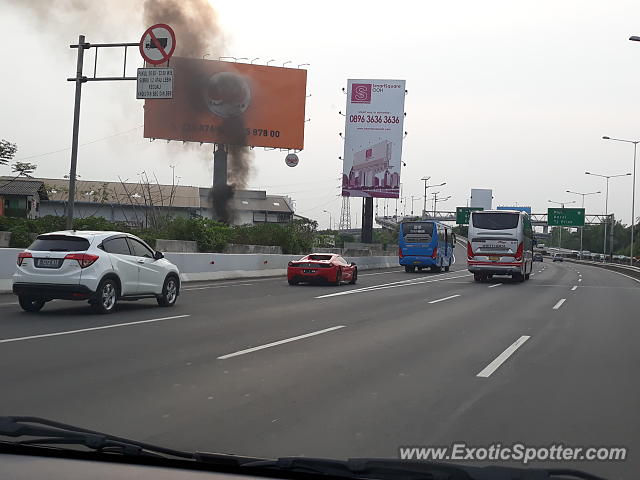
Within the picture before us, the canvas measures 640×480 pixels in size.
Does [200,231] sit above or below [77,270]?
above

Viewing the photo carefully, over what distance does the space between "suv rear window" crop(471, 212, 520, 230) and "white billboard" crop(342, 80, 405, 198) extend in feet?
63.0

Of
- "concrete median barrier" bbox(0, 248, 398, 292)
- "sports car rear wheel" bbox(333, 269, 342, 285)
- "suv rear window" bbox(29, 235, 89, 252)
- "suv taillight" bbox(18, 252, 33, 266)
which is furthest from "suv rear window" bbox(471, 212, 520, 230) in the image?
"suv taillight" bbox(18, 252, 33, 266)

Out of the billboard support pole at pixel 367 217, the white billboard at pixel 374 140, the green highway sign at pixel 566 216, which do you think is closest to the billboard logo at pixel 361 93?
the white billboard at pixel 374 140

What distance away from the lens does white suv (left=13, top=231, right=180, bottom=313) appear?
13.2 metres

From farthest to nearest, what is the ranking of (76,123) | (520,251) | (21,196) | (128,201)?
(128,201) → (21,196) → (520,251) → (76,123)

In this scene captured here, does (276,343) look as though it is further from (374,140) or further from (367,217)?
(367,217)

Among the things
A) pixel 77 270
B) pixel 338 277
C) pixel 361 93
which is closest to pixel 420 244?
pixel 361 93

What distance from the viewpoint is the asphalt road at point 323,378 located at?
586 cm

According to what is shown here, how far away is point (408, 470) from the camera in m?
3.64

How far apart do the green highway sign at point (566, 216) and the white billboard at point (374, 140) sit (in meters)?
35.2

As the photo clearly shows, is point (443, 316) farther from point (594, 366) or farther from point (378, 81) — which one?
point (378, 81)

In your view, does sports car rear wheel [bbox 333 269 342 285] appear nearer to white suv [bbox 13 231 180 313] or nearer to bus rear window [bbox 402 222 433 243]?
white suv [bbox 13 231 180 313]

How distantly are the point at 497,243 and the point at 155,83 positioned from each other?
17.4 metres

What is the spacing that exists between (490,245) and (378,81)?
24.5 m
